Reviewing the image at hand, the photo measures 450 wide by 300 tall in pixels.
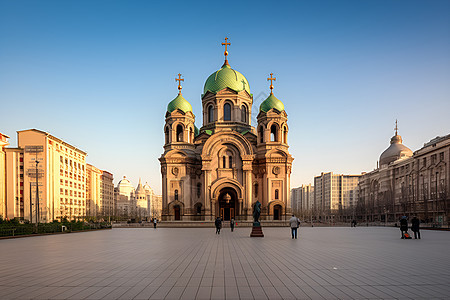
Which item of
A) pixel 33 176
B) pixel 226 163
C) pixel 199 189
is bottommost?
pixel 199 189

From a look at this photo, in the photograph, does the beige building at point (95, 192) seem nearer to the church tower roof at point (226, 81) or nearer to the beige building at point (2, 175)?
the beige building at point (2, 175)

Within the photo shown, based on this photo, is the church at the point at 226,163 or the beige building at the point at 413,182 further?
the beige building at the point at 413,182

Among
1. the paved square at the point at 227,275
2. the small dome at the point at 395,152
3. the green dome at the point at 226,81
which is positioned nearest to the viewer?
the paved square at the point at 227,275

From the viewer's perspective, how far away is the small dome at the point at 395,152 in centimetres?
10356

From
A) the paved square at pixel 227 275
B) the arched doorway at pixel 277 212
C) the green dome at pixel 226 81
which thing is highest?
the green dome at pixel 226 81

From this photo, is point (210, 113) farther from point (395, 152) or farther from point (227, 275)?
point (395, 152)

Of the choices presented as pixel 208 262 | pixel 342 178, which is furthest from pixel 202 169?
pixel 342 178

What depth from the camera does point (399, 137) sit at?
360 ft

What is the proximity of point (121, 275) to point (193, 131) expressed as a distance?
49.7 m

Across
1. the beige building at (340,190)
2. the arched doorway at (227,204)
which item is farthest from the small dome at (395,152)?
the beige building at (340,190)

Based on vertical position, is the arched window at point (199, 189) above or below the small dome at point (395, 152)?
below

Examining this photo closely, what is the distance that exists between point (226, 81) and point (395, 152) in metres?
66.6

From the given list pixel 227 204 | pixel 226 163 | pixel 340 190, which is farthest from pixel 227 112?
pixel 340 190

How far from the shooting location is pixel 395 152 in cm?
10475
